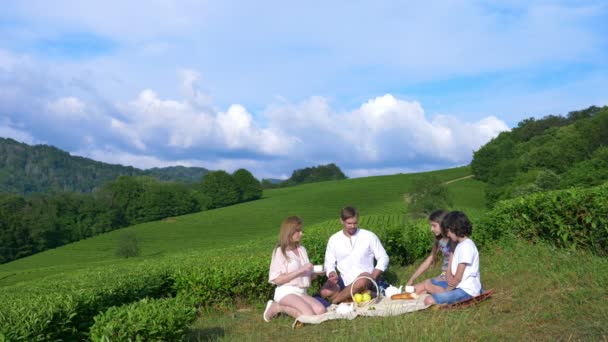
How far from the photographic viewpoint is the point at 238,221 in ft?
221

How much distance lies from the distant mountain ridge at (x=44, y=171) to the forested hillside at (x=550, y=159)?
345ft

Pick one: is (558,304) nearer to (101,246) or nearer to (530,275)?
(530,275)

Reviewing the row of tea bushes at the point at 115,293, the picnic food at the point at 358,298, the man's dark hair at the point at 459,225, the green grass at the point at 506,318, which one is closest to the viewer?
the row of tea bushes at the point at 115,293

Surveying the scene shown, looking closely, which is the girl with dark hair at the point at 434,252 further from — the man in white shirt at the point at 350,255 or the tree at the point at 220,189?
the tree at the point at 220,189

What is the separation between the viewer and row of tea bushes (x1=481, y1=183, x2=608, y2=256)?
26.4 feet

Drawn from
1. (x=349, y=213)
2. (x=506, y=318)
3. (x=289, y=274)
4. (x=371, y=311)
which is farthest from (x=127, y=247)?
(x=506, y=318)

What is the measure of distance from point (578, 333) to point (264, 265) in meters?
4.93

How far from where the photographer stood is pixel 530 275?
25.3 ft

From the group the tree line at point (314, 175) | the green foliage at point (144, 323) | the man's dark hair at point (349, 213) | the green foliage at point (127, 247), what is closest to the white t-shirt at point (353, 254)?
the man's dark hair at point (349, 213)

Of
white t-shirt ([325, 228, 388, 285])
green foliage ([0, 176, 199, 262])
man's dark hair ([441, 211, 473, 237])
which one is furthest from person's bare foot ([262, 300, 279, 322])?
green foliage ([0, 176, 199, 262])

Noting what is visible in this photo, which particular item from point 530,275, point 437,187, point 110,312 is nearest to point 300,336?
point 110,312

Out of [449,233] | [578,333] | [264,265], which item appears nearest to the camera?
[578,333]

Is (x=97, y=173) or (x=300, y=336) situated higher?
(x=97, y=173)

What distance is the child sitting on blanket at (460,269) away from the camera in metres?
6.66
